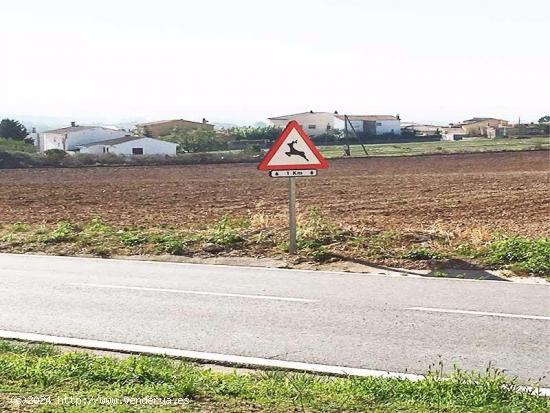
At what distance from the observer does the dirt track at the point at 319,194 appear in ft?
68.8

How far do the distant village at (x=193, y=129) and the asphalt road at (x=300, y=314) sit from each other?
2218 inches

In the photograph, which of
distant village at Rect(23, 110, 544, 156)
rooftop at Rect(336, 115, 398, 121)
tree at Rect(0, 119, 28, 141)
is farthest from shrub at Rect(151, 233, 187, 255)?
rooftop at Rect(336, 115, 398, 121)

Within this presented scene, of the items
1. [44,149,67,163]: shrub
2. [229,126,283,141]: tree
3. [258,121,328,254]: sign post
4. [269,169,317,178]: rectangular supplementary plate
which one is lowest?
[44,149,67,163]: shrub

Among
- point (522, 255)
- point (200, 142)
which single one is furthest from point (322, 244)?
point (200, 142)

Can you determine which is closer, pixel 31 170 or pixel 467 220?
pixel 467 220

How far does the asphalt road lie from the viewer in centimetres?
714

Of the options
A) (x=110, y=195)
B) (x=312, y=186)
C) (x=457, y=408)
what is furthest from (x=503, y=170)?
(x=457, y=408)

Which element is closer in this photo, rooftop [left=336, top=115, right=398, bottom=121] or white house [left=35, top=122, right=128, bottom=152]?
white house [left=35, top=122, right=128, bottom=152]

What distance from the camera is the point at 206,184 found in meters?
36.8

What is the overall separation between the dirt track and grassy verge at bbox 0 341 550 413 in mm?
10408

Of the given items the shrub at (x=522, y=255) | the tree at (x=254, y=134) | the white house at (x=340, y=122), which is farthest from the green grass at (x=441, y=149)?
the shrub at (x=522, y=255)

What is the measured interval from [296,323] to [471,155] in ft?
164

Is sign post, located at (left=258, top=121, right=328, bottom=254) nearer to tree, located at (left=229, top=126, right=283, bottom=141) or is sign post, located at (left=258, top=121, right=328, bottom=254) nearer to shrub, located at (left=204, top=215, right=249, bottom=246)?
shrub, located at (left=204, top=215, right=249, bottom=246)

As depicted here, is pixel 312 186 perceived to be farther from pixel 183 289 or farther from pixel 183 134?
pixel 183 134
